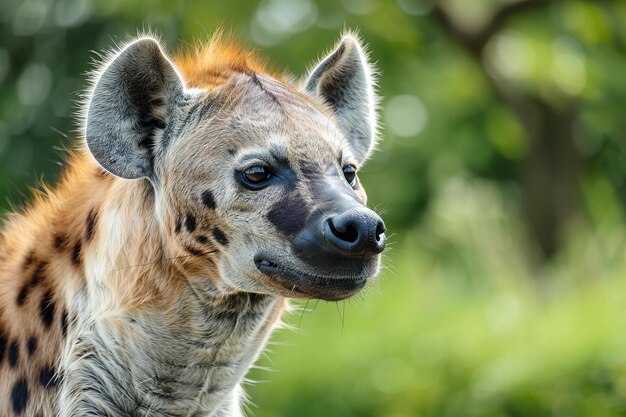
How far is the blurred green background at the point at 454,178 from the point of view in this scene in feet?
31.2

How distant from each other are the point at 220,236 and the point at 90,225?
1.75 ft

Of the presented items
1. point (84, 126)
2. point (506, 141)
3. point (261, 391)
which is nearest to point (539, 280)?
point (506, 141)

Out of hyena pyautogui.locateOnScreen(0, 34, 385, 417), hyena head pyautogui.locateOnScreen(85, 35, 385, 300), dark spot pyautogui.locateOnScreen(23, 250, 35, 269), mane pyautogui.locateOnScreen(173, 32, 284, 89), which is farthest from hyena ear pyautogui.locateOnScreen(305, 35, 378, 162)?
dark spot pyautogui.locateOnScreen(23, 250, 35, 269)

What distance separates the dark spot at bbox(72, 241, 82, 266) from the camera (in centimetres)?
436

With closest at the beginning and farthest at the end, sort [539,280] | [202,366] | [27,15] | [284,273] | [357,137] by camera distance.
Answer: [284,273]
[202,366]
[357,137]
[27,15]
[539,280]

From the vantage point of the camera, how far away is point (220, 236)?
4.11m

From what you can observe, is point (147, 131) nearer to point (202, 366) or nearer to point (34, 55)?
point (202, 366)

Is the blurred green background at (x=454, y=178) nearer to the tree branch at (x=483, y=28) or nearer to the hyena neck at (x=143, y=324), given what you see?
the tree branch at (x=483, y=28)

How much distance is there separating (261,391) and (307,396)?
557 mm

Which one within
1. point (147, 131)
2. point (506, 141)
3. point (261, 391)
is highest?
point (147, 131)

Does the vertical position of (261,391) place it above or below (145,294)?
below

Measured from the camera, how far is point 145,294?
13.7 feet

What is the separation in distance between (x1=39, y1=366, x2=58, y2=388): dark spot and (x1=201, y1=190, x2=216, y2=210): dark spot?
0.78m

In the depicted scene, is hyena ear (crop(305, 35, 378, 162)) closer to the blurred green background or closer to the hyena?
the hyena
